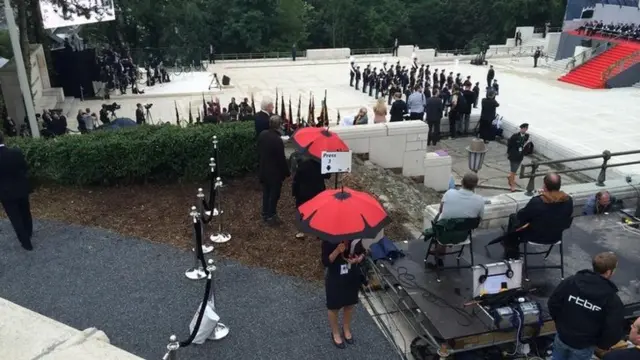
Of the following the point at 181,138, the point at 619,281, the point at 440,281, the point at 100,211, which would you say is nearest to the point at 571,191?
the point at 619,281

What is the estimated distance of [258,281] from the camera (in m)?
6.92

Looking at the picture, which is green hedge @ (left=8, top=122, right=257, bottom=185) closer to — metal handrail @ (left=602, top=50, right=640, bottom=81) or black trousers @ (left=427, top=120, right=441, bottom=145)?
black trousers @ (left=427, top=120, right=441, bottom=145)

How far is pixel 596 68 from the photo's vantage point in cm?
2884

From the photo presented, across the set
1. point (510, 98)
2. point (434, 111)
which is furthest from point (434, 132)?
point (510, 98)

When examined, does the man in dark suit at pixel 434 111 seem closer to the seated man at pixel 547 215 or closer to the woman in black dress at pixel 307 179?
the woman in black dress at pixel 307 179

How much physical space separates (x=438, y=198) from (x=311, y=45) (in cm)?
5798

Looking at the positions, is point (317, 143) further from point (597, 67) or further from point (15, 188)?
point (597, 67)

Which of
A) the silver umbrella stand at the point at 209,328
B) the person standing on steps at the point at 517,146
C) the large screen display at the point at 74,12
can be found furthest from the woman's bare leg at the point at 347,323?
the large screen display at the point at 74,12

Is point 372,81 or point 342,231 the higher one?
point 342,231

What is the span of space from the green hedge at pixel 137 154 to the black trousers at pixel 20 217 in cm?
165

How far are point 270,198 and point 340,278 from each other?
2.98 meters

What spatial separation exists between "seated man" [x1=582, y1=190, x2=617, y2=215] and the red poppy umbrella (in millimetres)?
4907

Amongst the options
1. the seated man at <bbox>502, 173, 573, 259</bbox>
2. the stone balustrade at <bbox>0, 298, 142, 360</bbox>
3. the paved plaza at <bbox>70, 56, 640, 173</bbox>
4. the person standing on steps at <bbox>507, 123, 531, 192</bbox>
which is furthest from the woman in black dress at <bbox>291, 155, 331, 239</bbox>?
the paved plaza at <bbox>70, 56, 640, 173</bbox>

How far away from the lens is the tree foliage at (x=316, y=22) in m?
39.5
